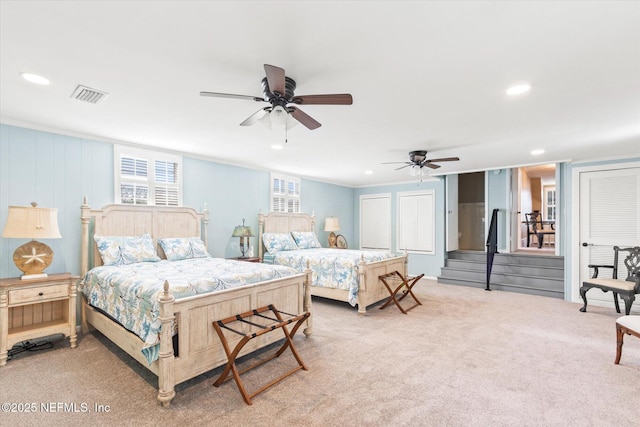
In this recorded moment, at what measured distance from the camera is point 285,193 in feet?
21.8

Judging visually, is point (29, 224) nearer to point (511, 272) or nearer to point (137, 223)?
point (137, 223)

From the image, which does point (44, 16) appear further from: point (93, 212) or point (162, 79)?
point (93, 212)

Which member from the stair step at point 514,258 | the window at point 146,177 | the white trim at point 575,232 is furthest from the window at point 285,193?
the white trim at point 575,232

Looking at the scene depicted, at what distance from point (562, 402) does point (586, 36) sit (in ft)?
8.07

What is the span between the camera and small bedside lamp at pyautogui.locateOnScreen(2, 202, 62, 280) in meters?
2.99

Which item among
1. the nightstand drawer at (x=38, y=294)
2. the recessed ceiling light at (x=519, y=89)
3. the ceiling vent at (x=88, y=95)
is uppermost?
the ceiling vent at (x=88, y=95)

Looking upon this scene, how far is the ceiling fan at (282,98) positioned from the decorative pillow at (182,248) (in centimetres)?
249

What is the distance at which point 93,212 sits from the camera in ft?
12.5

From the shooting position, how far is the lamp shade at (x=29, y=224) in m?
2.97

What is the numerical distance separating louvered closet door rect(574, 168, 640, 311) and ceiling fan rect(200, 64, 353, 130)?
516 centimetres

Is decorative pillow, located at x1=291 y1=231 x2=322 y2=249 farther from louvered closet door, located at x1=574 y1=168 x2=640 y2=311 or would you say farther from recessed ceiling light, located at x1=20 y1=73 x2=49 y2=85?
louvered closet door, located at x1=574 y1=168 x2=640 y2=311

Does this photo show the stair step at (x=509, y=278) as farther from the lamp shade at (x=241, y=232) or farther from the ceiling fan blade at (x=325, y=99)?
the ceiling fan blade at (x=325, y=99)

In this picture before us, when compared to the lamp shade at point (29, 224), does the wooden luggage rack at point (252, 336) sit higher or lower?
lower

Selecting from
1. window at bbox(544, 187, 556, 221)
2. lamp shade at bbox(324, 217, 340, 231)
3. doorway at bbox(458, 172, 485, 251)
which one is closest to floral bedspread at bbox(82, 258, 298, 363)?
lamp shade at bbox(324, 217, 340, 231)
